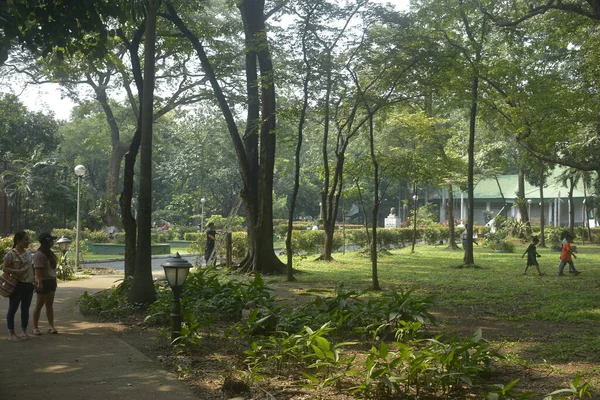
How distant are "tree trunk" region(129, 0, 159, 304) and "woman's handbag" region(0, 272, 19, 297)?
103 inches

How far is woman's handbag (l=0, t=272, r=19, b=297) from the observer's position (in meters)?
7.58

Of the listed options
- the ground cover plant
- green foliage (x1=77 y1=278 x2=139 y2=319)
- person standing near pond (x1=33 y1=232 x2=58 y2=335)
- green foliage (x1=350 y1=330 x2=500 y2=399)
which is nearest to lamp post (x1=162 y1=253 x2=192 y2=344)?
the ground cover plant

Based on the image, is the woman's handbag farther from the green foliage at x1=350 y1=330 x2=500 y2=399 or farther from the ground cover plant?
the green foliage at x1=350 y1=330 x2=500 y2=399

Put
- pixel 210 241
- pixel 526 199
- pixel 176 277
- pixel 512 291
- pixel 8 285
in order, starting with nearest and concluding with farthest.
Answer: pixel 176 277 < pixel 8 285 < pixel 512 291 < pixel 210 241 < pixel 526 199

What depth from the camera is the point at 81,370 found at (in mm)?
6059

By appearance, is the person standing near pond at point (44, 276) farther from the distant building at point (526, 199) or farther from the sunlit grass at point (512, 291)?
the distant building at point (526, 199)

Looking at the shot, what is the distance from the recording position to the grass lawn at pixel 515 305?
5.98 metres

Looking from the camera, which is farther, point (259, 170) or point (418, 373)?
point (259, 170)

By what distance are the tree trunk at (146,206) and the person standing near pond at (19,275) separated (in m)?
2.42

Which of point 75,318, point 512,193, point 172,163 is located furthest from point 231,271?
point 512,193

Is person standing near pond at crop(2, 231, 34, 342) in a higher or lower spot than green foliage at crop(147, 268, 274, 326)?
higher

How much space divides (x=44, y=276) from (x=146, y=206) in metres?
2.47

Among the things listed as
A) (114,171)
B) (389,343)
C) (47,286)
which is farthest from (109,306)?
(114,171)

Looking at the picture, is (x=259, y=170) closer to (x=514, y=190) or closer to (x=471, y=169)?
(x=471, y=169)
